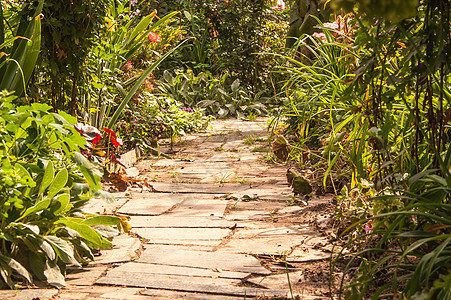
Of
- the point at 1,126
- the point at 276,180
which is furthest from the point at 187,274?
the point at 276,180

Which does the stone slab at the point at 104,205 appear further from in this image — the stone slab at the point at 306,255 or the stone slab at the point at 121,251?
the stone slab at the point at 306,255

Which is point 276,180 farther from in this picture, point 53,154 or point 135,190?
point 53,154

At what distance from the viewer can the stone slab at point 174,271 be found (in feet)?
7.32

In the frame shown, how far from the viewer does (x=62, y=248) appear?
83.2 inches

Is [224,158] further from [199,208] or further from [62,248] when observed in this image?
[62,248]

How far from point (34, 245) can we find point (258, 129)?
521 cm

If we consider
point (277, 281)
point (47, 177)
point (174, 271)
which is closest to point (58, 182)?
point (47, 177)

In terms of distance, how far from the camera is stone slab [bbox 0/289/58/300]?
75.4 inches

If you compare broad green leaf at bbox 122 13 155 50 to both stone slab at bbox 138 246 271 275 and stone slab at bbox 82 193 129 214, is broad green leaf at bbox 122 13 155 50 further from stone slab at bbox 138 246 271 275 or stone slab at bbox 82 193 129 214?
stone slab at bbox 138 246 271 275

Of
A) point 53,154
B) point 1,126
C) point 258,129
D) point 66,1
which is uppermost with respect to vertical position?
point 66,1

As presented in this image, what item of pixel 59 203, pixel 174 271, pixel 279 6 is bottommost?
pixel 174 271

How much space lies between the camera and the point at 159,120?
5.77 m

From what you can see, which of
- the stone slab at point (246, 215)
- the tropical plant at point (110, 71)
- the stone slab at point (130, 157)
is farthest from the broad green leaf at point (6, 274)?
the stone slab at point (130, 157)

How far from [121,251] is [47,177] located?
0.61 meters
